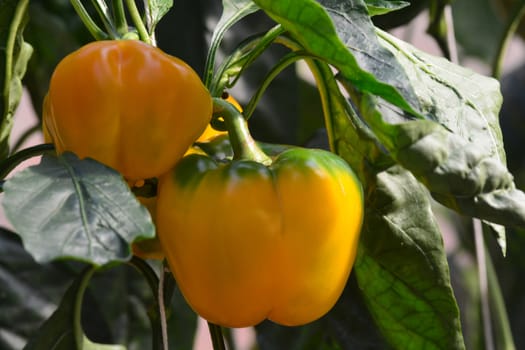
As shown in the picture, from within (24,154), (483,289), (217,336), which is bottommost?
(483,289)

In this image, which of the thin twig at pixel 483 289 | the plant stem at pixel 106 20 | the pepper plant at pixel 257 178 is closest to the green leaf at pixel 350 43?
the pepper plant at pixel 257 178

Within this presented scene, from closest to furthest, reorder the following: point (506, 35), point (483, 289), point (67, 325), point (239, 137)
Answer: point (239, 137)
point (67, 325)
point (483, 289)
point (506, 35)

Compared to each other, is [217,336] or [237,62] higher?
[237,62]

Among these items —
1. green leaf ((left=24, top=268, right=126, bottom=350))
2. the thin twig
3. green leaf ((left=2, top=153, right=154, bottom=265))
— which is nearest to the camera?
green leaf ((left=2, top=153, right=154, bottom=265))

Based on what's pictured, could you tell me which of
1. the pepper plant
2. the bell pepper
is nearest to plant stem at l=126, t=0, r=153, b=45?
the pepper plant

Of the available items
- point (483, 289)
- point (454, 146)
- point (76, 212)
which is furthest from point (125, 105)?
point (483, 289)

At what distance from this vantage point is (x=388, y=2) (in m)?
0.61

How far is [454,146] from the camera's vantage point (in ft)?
1.61

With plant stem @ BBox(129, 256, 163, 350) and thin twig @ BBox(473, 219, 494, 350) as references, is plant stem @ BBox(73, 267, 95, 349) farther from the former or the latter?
thin twig @ BBox(473, 219, 494, 350)

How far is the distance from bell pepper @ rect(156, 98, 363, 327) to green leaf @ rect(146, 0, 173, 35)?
117mm

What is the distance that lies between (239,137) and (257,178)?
0.05 m

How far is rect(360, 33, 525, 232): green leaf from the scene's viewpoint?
0.48 m

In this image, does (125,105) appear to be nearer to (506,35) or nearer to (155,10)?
(155,10)

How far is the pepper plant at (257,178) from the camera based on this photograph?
484mm
